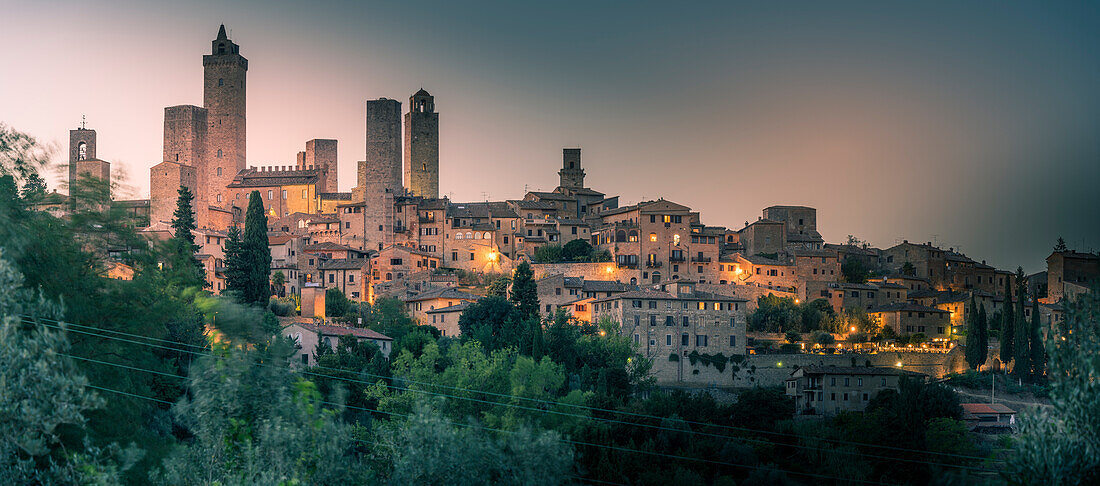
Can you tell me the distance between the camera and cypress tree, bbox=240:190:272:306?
50.3 m

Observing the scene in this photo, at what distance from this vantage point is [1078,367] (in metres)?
18.8

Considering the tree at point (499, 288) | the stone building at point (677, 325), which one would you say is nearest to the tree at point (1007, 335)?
the stone building at point (677, 325)

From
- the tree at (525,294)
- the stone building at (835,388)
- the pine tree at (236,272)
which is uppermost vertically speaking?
the pine tree at (236,272)

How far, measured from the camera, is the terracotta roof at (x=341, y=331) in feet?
161

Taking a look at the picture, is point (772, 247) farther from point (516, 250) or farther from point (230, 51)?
point (230, 51)

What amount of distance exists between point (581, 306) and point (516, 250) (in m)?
13.5

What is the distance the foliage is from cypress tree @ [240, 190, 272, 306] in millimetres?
Answer: 36525

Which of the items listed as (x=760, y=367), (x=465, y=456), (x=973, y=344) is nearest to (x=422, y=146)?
(x=760, y=367)

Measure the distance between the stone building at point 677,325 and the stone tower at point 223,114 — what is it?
39380mm

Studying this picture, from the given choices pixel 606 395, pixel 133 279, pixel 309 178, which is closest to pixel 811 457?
pixel 606 395

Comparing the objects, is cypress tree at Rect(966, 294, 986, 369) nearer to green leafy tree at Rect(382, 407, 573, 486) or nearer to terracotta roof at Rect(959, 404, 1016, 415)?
terracotta roof at Rect(959, 404, 1016, 415)

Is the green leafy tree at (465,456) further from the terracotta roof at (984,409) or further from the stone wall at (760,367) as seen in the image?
the terracotta roof at (984,409)

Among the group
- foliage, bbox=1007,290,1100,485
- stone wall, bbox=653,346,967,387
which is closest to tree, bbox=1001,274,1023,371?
stone wall, bbox=653,346,967,387

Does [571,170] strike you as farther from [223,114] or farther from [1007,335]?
[1007,335]
